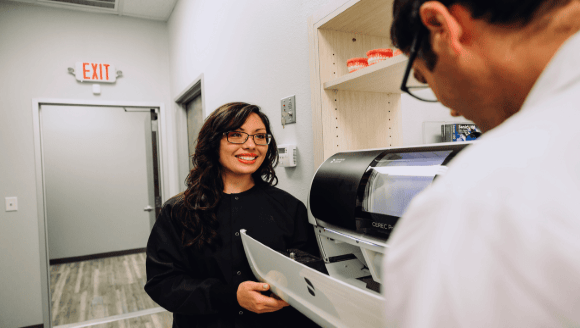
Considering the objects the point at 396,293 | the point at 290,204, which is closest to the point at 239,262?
the point at 290,204

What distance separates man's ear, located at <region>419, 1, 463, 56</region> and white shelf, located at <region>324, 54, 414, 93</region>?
17.9 inches

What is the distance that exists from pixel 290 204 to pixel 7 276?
9.93 ft

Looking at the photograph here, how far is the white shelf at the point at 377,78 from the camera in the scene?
2.89 feet

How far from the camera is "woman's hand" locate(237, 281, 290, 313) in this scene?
2.94 feet

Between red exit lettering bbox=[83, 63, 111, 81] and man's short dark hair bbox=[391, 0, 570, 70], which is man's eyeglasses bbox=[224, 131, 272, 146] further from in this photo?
red exit lettering bbox=[83, 63, 111, 81]

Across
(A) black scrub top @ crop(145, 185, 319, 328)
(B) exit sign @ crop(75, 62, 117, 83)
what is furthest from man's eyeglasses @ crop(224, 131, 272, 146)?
(B) exit sign @ crop(75, 62, 117, 83)

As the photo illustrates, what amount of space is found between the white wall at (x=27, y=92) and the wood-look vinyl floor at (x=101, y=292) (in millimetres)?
398

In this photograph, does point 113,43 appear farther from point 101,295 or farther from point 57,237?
point 57,237

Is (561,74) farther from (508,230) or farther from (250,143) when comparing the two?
(250,143)

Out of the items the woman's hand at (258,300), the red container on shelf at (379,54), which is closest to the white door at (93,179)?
the woman's hand at (258,300)

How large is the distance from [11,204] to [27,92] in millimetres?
1004

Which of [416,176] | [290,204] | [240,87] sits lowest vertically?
[290,204]

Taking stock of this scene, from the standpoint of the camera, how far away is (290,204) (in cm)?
131

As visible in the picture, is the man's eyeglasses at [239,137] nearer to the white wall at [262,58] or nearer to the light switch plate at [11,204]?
the white wall at [262,58]
